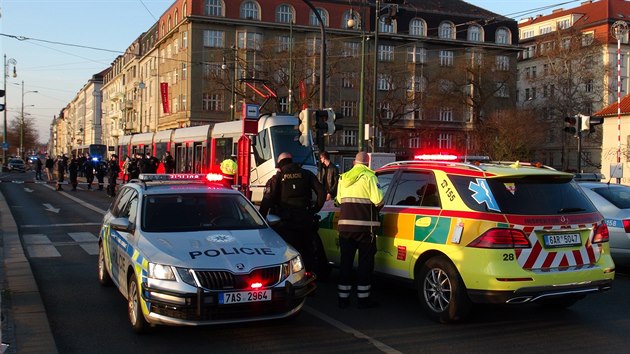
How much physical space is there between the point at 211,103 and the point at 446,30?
86.0ft

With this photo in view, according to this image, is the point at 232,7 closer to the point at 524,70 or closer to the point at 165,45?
the point at 165,45

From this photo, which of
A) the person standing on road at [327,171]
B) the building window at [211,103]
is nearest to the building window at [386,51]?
the building window at [211,103]

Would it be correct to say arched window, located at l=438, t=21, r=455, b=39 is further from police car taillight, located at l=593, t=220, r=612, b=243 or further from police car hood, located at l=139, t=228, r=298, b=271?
police car hood, located at l=139, t=228, r=298, b=271

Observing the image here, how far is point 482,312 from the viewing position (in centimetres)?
729

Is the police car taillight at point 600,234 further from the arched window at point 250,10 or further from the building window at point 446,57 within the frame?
the building window at point 446,57

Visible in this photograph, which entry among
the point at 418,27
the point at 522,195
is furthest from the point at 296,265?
the point at 418,27

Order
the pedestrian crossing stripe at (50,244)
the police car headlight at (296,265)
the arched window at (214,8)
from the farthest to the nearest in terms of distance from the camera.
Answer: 1. the arched window at (214,8)
2. the pedestrian crossing stripe at (50,244)
3. the police car headlight at (296,265)

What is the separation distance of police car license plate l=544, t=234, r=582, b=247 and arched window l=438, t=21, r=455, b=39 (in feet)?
206

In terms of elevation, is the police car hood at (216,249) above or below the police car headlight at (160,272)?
above

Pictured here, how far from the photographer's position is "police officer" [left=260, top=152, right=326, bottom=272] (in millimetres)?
8242

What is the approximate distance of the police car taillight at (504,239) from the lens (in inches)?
242

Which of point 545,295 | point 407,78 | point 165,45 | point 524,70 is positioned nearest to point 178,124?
point 165,45

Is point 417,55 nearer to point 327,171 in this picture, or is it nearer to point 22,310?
point 327,171

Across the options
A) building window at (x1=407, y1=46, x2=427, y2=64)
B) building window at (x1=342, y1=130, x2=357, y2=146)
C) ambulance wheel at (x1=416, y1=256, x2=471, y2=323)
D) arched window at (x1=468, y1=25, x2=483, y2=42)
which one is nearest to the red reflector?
ambulance wheel at (x1=416, y1=256, x2=471, y2=323)
